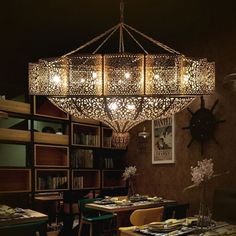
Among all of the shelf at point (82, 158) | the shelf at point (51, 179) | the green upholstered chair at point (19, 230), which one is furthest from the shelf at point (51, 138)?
the green upholstered chair at point (19, 230)

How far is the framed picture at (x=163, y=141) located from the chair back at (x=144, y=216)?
5.78 feet

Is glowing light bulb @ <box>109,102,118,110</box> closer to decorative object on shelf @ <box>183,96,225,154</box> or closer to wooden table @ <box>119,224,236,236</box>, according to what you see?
wooden table @ <box>119,224,236,236</box>

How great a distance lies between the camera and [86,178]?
6.56 m

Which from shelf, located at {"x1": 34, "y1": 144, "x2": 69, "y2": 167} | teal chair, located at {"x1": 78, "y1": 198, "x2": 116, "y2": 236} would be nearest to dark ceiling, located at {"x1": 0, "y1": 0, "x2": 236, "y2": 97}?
shelf, located at {"x1": 34, "y1": 144, "x2": 69, "y2": 167}

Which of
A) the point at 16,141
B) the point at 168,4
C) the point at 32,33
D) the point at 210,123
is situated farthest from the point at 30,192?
the point at 168,4

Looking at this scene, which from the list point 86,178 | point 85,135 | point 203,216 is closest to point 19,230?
point 203,216

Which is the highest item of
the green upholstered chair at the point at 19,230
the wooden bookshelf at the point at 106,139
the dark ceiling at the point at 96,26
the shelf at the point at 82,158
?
the dark ceiling at the point at 96,26

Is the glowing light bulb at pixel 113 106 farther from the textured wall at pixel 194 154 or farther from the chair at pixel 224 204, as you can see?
the textured wall at pixel 194 154

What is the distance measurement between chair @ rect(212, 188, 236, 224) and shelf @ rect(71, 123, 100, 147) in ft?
8.32

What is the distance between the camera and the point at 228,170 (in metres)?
4.88

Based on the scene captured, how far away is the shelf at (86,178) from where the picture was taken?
6.16 metres

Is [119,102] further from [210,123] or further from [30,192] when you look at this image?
[30,192]

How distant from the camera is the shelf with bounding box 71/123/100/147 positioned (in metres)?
6.21

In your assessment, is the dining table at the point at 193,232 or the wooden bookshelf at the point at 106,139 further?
the wooden bookshelf at the point at 106,139
